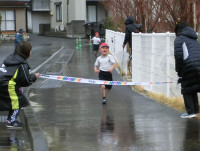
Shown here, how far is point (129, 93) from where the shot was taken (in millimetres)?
12344

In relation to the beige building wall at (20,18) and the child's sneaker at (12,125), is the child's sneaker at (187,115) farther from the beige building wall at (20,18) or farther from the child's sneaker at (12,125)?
the beige building wall at (20,18)


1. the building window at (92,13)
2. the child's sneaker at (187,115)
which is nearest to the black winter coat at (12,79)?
the child's sneaker at (187,115)

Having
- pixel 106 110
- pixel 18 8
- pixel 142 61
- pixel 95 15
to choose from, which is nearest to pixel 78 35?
pixel 95 15

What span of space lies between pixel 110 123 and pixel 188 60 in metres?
1.79

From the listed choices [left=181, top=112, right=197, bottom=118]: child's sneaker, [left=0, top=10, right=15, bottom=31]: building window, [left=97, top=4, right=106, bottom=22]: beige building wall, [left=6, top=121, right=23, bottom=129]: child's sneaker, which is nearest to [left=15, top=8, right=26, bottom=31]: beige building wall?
[left=0, top=10, right=15, bottom=31]: building window

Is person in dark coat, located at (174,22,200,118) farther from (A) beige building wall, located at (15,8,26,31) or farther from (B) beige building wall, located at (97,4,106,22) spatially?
(A) beige building wall, located at (15,8,26,31)

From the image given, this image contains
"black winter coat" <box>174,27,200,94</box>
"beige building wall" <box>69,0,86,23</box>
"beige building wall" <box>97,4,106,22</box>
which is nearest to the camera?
"black winter coat" <box>174,27,200,94</box>

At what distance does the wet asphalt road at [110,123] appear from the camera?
22.8 feet

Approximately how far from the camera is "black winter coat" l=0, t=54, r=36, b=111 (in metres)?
8.12

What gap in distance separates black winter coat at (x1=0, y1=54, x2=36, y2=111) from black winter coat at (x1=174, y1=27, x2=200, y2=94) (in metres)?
2.56

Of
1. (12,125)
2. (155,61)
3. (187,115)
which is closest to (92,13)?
(155,61)

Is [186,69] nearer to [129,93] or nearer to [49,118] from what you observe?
[49,118]

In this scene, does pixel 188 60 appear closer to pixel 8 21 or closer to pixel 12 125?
pixel 12 125

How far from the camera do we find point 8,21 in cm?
4691
